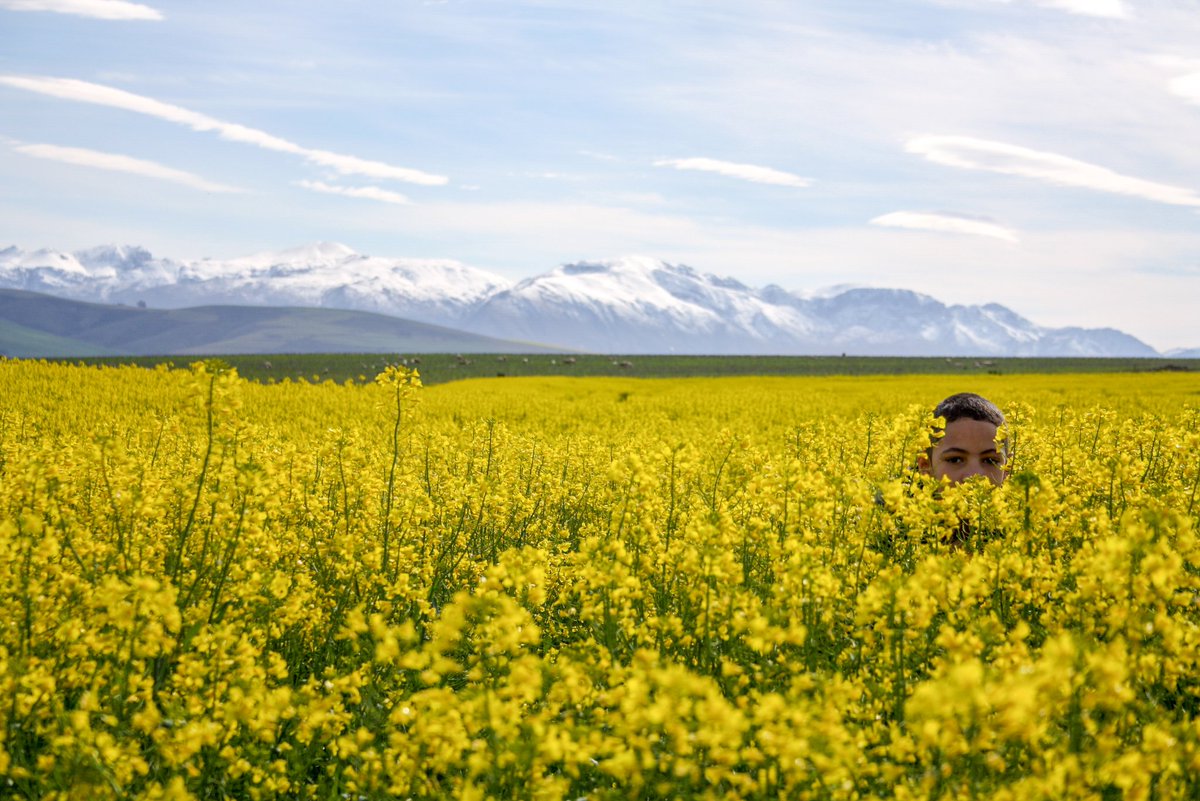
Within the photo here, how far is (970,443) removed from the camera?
7961mm

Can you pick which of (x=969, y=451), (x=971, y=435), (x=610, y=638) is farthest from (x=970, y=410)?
(x=610, y=638)

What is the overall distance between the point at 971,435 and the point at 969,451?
17 cm

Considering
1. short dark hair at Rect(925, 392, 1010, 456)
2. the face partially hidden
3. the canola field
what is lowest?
the canola field

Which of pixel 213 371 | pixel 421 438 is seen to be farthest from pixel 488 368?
pixel 213 371

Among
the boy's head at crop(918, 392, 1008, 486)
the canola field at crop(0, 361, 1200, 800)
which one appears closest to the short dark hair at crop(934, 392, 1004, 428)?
the boy's head at crop(918, 392, 1008, 486)

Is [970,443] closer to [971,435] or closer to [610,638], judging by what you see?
[971,435]

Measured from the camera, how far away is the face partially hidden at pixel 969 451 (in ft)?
26.0

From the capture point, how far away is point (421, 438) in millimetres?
12609

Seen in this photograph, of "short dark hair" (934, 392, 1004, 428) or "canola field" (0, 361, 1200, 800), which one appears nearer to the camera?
"canola field" (0, 361, 1200, 800)

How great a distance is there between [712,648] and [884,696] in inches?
39.2

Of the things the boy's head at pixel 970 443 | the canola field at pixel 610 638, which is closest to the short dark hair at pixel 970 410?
the boy's head at pixel 970 443

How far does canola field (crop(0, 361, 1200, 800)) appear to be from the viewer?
2.86 meters

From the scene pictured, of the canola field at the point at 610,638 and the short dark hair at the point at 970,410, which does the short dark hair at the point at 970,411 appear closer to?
the short dark hair at the point at 970,410

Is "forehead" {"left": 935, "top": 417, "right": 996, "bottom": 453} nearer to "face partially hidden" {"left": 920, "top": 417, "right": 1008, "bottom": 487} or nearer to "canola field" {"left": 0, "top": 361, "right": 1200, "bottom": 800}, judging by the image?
"face partially hidden" {"left": 920, "top": 417, "right": 1008, "bottom": 487}
